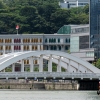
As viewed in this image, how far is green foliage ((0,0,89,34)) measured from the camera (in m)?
170

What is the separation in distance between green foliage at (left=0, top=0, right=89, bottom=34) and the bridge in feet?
170

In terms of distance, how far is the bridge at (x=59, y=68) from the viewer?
4215 inches

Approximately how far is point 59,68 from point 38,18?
58.8 metres

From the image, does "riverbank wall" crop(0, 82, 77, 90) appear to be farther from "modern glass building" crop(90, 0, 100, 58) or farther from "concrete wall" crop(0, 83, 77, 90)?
"modern glass building" crop(90, 0, 100, 58)

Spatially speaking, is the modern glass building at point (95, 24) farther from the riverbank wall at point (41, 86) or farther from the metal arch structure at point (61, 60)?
the riverbank wall at point (41, 86)

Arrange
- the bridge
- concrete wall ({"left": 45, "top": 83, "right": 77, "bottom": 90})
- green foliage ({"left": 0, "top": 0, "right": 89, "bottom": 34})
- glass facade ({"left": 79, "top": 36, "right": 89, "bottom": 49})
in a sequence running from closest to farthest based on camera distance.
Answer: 1. the bridge
2. concrete wall ({"left": 45, "top": 83, "right": 77, "bottom": 90})
3. glass facade ({"left": 79, "top": 36, "right": 89, "bottom": 49})
4. green foliage ({"left": 0, "top": 0, "right": 89, "bottom": 34})

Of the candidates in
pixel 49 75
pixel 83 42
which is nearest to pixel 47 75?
pixel 49 75

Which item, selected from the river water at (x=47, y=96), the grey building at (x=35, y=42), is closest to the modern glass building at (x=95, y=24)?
the grey building at (x=35, y=42)

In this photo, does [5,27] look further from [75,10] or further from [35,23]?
[75,10]

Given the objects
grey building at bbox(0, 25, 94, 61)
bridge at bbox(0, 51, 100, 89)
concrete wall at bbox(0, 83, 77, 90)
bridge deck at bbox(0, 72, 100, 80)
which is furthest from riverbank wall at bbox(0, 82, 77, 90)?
grey building at bbox(0, 25, 94, 61)

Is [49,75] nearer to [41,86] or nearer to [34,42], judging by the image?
[41,86]

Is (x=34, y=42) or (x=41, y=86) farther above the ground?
(x=34, y=42)

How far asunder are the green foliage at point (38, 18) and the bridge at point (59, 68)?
51959 mm

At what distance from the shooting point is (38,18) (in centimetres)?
17188
